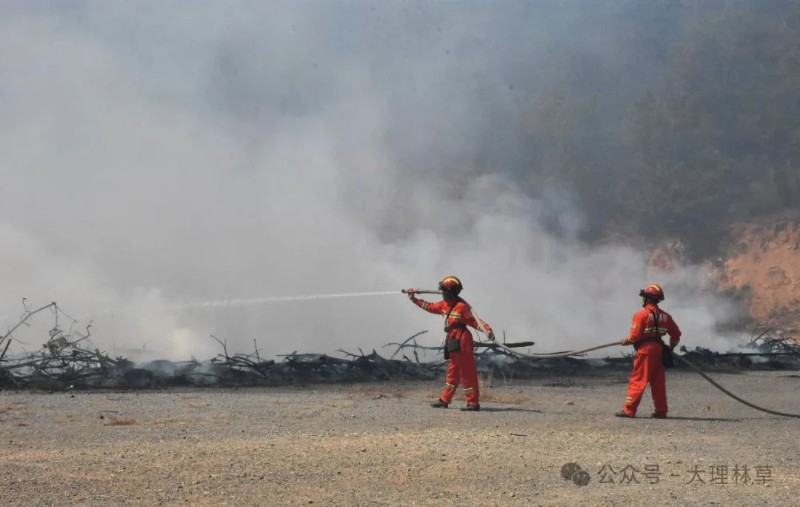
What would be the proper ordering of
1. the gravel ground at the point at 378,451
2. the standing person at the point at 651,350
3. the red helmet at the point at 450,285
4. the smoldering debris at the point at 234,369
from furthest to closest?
1. the smoldering debris at the point at 234,369
2. the red helmet at the point at 450,285
3. the standing person at the point at 651,350
4. the gravel ground at the point at 378,451

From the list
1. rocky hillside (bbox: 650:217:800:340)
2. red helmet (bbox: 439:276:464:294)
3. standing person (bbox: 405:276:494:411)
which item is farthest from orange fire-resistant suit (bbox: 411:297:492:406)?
rocky hillside (bbox: 650:217:800:340)

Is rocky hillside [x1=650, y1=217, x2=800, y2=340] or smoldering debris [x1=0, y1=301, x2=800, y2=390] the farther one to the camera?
Answer: rocky hillside [x1=650, y1=217, x2=800, y2=340]

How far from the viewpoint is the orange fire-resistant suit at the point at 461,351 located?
1149 cm

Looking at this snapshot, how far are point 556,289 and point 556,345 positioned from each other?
174 inches

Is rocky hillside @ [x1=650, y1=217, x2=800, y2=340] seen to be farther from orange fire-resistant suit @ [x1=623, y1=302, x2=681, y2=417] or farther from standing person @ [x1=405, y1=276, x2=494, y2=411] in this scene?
standing person @ [x1=405, y1=276, x2=494, y2=411]

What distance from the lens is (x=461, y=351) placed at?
38.0 feet

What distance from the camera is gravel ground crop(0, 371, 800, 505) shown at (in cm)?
682

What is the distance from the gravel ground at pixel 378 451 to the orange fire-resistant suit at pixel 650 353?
1.04 feet

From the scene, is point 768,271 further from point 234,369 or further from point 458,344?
point 458,344

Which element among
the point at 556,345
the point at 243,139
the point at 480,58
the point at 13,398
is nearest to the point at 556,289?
the point at 556,345

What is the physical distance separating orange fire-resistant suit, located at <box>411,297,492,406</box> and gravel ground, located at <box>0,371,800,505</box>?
265mm

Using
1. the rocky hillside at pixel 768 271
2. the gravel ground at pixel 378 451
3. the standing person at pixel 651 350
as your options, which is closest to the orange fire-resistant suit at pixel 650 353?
the standing person at pixel 651 350

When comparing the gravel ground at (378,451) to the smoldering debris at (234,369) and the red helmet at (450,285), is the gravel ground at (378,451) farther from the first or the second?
the red helmet at (450,285)

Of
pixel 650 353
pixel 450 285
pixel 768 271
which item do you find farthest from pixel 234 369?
pixel 768 271
